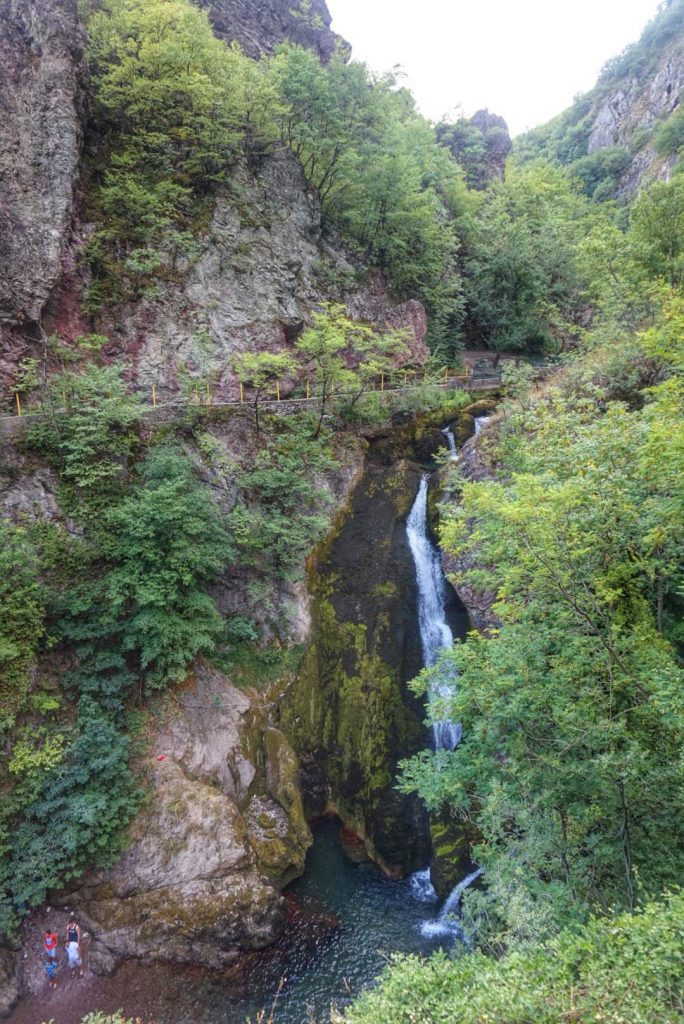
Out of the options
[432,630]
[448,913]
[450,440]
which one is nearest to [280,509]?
[432,630]

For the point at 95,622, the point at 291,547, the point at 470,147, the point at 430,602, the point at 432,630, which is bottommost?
the point at 432,630

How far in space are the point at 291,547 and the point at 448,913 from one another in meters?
9.20

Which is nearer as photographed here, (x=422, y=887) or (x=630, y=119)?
(x=422, y=887)

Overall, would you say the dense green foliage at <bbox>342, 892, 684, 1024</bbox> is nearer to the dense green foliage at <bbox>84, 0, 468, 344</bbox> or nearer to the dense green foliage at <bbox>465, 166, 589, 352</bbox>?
the dense green foliage at <bbox>84, 0, 468, 344</bbox>

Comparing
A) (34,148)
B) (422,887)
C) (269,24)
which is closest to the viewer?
(422,887)

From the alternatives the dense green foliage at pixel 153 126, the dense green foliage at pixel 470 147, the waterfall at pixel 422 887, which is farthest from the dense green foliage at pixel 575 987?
the dense green foliage at pixel 470 147

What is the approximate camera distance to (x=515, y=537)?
744 cm

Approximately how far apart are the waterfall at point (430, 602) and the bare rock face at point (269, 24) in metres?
21.7

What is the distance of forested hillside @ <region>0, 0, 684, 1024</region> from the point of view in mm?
6863

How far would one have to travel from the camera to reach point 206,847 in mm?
11266

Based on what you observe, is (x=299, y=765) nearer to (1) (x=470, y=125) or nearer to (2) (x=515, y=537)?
(2) (x=515, y=537)

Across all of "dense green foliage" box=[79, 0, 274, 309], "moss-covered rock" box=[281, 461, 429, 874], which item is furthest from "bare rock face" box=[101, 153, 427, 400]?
"moss-covered rock" box=[281, 461, 429, 874]

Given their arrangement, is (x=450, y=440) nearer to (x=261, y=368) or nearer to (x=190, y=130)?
(x=261, y=368)

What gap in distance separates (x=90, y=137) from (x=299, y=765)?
2062 cm
